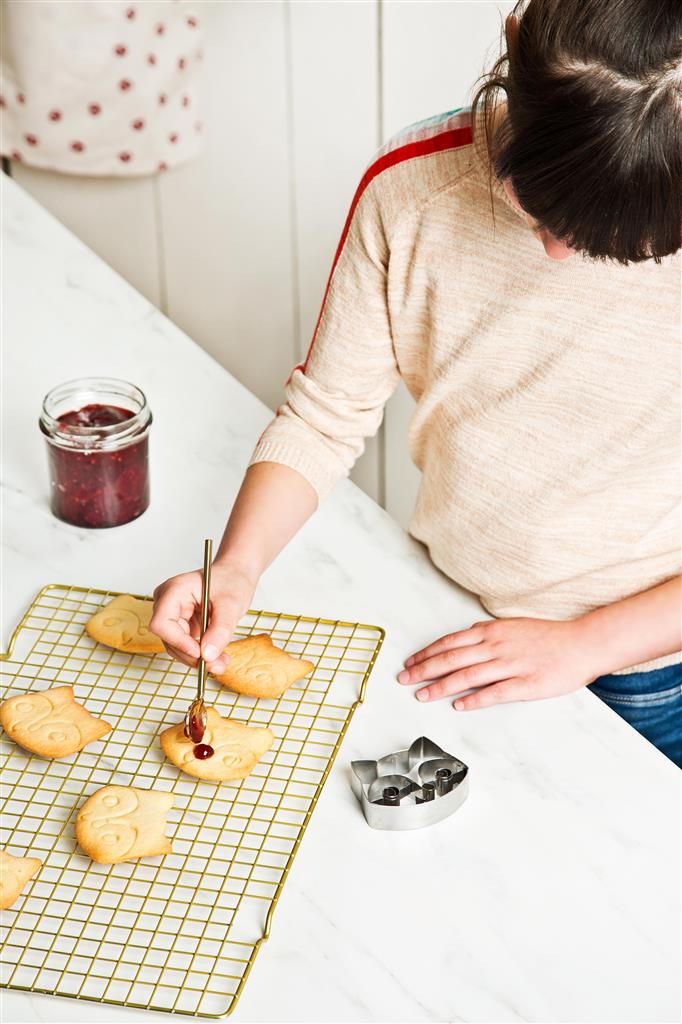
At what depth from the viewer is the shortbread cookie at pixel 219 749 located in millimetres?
855

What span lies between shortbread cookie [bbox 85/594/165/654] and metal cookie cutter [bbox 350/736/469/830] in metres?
0.22

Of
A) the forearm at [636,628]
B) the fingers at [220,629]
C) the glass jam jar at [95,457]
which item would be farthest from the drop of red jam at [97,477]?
the forearm at [636,628]

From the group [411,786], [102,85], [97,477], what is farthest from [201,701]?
[102,85]

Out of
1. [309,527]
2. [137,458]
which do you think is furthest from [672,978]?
[137,458]

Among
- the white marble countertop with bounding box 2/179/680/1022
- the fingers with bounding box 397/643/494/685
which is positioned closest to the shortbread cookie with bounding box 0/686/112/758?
the white marble countertop with bounding box 2/179/680/1022

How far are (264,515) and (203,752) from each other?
26cm

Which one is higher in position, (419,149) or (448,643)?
(419,149)

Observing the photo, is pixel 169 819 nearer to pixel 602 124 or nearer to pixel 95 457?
pixel 95 457

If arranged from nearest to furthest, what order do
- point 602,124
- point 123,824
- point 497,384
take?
point 602,124
point 123,824
point 497,384

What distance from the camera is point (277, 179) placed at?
188 centimetres

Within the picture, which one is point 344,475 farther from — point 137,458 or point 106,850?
point 106,850

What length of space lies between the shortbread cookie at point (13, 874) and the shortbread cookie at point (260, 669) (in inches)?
8.6

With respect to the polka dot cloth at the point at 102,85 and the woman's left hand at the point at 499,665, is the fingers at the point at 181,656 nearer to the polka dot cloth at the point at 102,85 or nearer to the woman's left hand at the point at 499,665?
the woman's left hand at the point at 499,665

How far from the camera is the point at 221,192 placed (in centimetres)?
191
